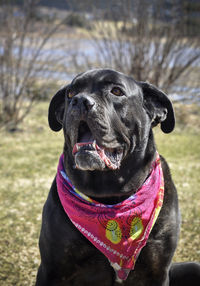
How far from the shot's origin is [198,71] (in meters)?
10.8

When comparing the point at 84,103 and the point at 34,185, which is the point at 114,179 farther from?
the point at 34,185

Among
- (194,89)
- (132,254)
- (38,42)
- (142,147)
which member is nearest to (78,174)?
(142,147)

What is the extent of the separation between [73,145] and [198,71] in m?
9.02

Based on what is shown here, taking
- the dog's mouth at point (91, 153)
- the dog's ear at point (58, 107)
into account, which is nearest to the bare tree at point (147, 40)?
the dog's ear at point (58, 107)

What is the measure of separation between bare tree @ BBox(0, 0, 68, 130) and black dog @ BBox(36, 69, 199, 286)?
571cm

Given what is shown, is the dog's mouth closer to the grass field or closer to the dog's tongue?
the dog's tongue

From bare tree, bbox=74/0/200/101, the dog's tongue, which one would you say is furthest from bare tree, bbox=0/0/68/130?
the dog's tongue

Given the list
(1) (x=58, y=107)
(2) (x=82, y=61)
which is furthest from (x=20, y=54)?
(1) (x=58, y=107)

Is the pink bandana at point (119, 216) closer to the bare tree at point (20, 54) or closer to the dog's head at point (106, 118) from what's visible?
the dog's head at point (106, 118)

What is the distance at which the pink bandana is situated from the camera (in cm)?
260

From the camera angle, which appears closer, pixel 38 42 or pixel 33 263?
pixel 33 263

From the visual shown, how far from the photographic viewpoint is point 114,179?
8.79ft

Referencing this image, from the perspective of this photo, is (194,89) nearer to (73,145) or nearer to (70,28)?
(70,28)

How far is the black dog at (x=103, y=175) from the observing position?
95.5 inches
